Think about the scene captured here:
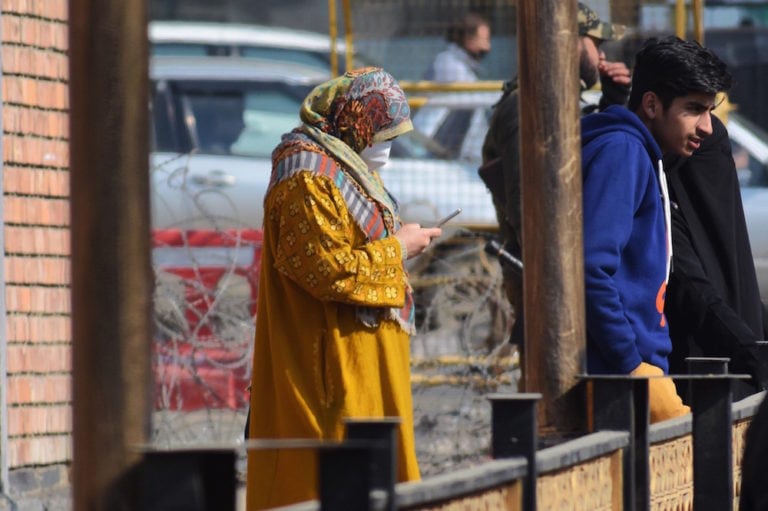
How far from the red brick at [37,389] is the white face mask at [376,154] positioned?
208 cm

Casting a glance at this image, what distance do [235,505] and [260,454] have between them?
240 cm

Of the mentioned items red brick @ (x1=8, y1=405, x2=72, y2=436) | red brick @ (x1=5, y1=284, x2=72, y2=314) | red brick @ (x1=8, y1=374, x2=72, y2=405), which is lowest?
red brick @ (x1=8, y1=405, x2=72, y2=436)

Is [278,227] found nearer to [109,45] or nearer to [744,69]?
[109,45]

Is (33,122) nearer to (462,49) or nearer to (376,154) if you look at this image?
(376,154)

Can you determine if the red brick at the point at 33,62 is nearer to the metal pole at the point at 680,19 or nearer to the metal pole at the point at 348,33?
the metal pole at the point at 348,33

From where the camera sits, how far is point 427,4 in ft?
33.3

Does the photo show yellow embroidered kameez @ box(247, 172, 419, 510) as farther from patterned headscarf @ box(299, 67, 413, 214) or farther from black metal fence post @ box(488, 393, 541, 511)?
black metal fence post @ box(488, 393, 541, 511)

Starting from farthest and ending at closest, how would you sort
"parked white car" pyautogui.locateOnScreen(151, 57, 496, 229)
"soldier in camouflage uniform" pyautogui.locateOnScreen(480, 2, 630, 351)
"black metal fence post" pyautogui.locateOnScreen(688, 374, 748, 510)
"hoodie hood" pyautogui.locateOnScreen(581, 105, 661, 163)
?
"parked white car" pyautogui.locateOnScreen(151, 57, 496, 229), "soldier in camouflage uniform" pyautogui.locateOnScreen(480, 2, 630, 351), "hoodie hood" pyautogui.locateOnScreen(581, 105, 661, 163), "black metal fence post" pyautogui.locateOnScreen(688, 374, 748, 510)

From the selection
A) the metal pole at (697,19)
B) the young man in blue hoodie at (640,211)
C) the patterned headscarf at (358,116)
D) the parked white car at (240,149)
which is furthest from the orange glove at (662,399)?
the parked white car at (240,149)

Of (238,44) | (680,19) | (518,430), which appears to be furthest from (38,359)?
(238,44)

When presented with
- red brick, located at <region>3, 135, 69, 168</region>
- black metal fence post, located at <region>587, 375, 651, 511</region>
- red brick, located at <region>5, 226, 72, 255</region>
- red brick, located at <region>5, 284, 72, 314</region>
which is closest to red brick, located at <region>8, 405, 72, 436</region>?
red brick, located at <region>5, 284, 72, 314</region>

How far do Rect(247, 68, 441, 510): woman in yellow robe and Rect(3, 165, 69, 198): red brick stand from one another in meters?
1.76

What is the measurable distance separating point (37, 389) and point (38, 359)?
0.37 feet

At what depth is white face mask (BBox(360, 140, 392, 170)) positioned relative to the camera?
197 inches
